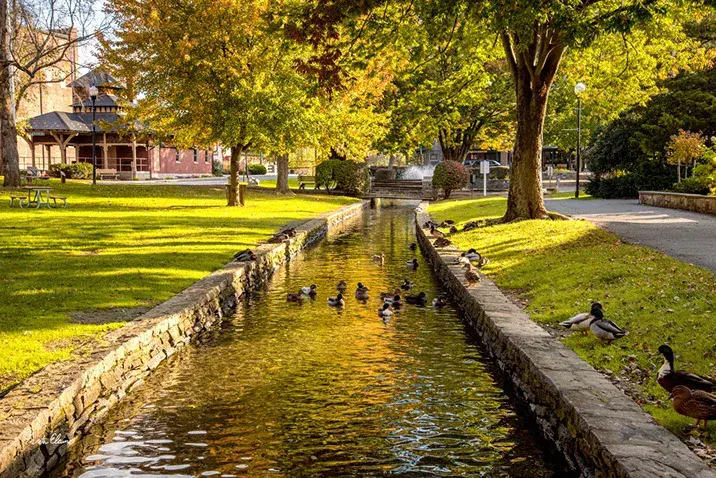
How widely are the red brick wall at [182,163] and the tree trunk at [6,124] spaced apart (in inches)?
1207

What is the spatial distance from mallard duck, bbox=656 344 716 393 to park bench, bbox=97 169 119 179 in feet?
198

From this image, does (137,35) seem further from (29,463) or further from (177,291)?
(29,463)

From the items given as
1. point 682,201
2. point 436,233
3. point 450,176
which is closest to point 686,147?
point 682,201

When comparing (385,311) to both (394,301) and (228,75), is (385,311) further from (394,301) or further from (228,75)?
(228,75)

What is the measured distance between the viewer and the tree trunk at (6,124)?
128 ft

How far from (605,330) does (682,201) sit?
68.3ft

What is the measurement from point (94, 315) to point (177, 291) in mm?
2389

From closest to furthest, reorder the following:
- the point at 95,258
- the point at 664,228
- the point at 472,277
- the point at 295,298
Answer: the point at 472,277 → the point at 295,298 → the point at 95,258 → the point at 664,228

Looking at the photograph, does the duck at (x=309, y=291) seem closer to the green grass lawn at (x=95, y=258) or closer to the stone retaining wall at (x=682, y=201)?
the green grass lawn at (x=95, y=258)

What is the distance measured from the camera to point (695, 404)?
20.6 feet

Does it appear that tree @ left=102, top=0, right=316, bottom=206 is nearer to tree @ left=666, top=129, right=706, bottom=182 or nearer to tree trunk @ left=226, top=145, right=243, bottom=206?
tree trunk @ left=226, top=145, right=243, bottom=206

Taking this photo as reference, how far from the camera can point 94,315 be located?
36.4 feet

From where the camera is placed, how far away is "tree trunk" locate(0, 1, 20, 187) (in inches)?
1533

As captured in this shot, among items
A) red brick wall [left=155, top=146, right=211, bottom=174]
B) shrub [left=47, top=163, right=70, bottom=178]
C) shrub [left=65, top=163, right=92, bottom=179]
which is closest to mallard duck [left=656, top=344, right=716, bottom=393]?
shrub [left=47, top=163, right=70, bottom=178]
